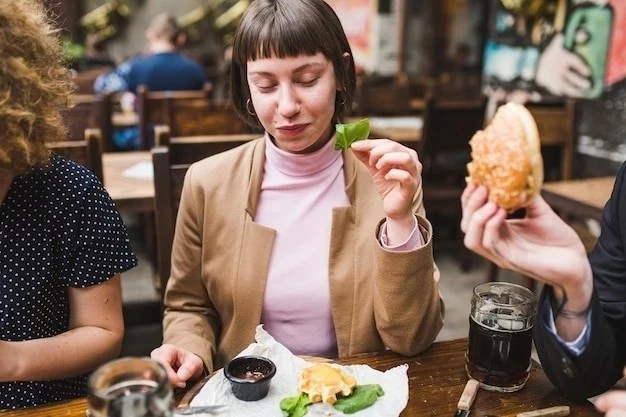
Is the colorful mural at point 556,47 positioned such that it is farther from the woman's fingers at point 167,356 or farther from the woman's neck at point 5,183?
the woman's neck at point 5,183

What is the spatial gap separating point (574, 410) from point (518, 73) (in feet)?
17.5

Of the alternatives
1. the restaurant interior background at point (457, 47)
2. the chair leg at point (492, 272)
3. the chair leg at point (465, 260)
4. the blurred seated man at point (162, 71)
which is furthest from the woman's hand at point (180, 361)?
the blurred seated man at point (162, 71)

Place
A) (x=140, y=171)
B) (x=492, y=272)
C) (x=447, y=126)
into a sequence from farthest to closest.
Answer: (x=447, y=126), (x=492, y=272), (x=140, y=171)

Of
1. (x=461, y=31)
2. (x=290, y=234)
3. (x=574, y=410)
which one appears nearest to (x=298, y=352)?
(x=290, y=234)

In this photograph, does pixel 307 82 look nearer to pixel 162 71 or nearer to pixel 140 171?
pixel 140 171

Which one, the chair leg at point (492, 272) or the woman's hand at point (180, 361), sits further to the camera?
the chair leg at point (492, 272)

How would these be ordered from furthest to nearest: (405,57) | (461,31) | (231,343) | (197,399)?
(405,57) < (461,31) < (231,343) < (197,399)

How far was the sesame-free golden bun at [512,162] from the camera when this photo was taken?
1.04m

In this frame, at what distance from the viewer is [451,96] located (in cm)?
607

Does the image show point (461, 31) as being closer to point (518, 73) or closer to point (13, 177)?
Answer: point (518, 73)

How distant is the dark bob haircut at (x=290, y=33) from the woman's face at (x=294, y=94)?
0.8 inches

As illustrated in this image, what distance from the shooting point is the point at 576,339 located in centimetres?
118

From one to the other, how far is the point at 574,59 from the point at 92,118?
3.89 m

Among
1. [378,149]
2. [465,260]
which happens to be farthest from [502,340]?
[465,260]
